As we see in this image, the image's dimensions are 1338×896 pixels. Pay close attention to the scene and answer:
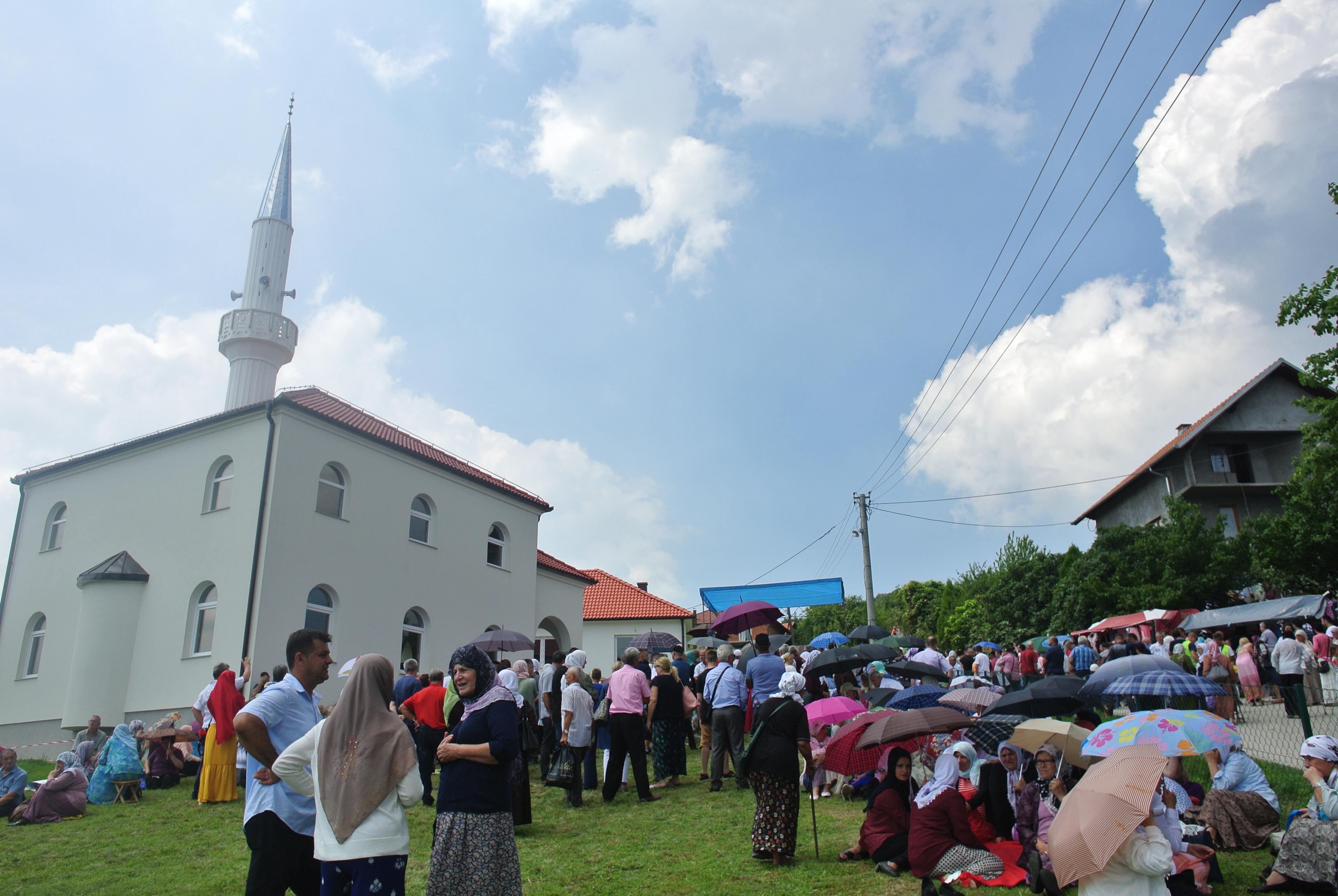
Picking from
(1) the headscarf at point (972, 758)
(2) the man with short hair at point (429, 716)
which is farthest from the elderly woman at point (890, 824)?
(2) the man with short hair at point (429, 716)

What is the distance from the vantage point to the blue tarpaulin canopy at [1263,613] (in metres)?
20.2

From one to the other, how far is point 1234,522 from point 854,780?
3106cm

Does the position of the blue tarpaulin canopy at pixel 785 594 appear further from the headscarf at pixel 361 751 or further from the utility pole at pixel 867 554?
the headscarf at pixel 361 751

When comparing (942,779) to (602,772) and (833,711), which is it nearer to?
(833,711)

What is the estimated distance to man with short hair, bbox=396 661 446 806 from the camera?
1004 cm

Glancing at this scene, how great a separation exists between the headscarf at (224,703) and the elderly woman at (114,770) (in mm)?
2094

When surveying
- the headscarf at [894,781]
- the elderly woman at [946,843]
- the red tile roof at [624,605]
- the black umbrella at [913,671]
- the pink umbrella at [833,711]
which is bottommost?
the elderly woman at [946,843]

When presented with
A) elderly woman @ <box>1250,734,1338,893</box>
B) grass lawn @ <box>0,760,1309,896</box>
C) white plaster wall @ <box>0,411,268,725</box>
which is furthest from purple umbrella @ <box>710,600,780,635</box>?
elderly woman @ <box>1250,734,1338,893</box>

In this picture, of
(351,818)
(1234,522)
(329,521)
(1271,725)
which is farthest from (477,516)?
(1234,522)

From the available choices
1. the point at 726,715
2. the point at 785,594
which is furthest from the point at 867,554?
the point at 726,715

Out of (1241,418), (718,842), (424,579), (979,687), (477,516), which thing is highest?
(1241,418)

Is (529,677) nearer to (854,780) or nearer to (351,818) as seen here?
(854,780)

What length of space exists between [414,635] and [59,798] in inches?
421

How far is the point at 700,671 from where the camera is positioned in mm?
14570
